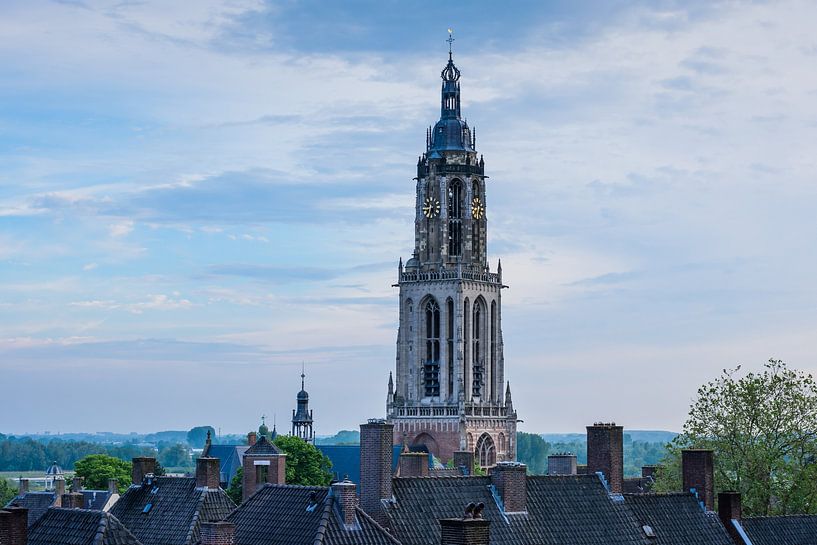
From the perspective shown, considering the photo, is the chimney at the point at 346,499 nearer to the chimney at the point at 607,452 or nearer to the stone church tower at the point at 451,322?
the chimney at the point at 607,452

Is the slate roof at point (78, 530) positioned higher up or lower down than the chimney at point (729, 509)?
lower down

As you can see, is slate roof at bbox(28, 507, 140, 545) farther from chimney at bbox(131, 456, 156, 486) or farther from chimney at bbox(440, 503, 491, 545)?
chimney at bbox(131, 456, 156, 486)

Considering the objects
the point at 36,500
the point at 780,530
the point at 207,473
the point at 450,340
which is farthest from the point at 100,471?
the point at 780,530

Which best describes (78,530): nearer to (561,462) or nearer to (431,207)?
(561,462)

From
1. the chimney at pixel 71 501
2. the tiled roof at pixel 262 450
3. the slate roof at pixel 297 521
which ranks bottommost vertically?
the slate roof at pixel 297 521

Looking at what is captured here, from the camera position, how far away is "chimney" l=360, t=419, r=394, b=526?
1907 inches

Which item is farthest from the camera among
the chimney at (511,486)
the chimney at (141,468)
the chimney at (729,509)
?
the chimney at (141,468)

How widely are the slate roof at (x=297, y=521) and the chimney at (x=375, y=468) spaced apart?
1.64 meters

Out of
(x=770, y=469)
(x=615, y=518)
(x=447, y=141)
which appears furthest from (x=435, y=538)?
(x=447, y=141)

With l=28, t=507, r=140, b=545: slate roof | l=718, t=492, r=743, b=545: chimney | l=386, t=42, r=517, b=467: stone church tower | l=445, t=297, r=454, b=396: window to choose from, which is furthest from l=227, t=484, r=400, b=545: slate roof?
l=445, t=297, r=454, b=396: window

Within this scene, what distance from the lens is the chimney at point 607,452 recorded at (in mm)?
56344

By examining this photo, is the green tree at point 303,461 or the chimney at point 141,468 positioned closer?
the chimney at point 141,468

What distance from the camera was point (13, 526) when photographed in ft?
125

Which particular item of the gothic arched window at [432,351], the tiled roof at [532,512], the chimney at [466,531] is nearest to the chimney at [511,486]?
the tiled roof at [532,512]
